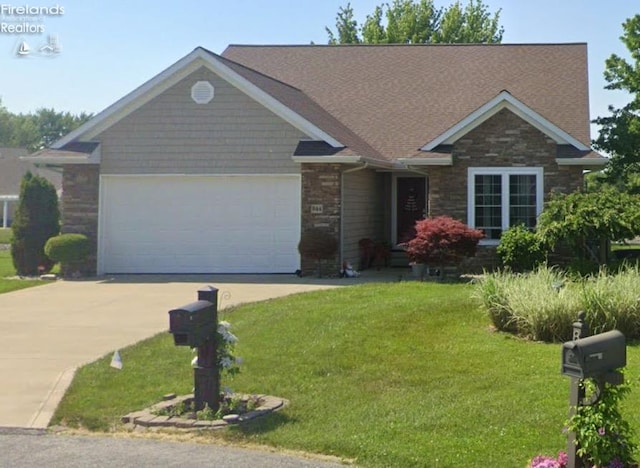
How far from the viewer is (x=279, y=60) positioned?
25719mm

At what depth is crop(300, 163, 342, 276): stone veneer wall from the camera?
59.9 feet

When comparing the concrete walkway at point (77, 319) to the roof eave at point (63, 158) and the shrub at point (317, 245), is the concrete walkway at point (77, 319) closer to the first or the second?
the shrub at point (317, 245)

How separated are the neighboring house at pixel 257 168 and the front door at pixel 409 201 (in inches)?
46.3

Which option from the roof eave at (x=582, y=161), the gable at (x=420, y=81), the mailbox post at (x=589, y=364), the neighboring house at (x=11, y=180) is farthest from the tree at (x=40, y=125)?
the mailbox post at (x=589, y=364)

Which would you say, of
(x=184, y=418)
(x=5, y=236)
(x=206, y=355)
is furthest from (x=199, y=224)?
(x=5, y=236)

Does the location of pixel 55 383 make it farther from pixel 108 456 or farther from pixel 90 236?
pixel 90 236

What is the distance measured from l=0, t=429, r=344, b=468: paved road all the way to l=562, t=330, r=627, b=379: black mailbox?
1859 mm

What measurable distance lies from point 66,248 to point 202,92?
471 centimetres

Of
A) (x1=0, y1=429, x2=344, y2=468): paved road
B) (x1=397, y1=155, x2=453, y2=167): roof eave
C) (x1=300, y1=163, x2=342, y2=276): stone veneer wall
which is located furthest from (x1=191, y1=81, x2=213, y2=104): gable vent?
(x1=0, y1=429, x2=344, y2=468): paved road

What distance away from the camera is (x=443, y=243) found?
1630cm

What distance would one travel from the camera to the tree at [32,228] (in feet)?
63.2

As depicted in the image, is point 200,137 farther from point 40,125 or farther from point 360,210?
point 40,125

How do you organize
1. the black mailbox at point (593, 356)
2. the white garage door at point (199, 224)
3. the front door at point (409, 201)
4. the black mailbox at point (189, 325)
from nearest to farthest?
1. the black mailbox at point (593, 356)
2. the black mailbox at point (189, 325)
3. the white garage door at point (199, 224)
4. the front door at point (409, 201)

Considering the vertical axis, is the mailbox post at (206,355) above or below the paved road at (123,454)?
above
